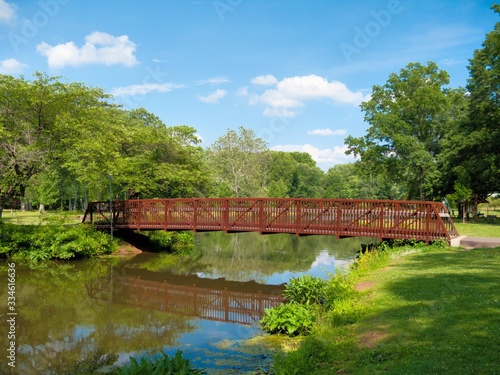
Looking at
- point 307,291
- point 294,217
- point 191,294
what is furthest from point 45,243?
point 307,291

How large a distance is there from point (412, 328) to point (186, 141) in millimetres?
32161

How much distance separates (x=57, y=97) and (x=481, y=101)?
3061 centimetres

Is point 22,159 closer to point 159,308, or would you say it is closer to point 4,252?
point 4,252

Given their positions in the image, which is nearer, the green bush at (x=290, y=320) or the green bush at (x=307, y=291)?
the green bush at (x=290, y=320)

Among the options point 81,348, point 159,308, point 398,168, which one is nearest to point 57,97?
point 159,308

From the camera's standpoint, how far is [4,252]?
20.7m

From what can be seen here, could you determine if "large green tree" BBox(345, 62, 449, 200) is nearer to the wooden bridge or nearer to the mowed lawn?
the wooden bridge

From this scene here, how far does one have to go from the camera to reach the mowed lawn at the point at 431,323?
588 cm

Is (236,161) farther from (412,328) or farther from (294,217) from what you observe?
(412,328)

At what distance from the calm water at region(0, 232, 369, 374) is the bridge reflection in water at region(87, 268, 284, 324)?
0.12 feet

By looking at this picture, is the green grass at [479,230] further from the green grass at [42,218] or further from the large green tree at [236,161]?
the large green tree at [236,161]

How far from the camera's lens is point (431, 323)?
294 inches

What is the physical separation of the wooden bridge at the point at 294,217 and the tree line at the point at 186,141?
3117 millimetres

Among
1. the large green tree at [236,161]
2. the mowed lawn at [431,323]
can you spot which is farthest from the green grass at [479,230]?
the large green tree at [236,161]
